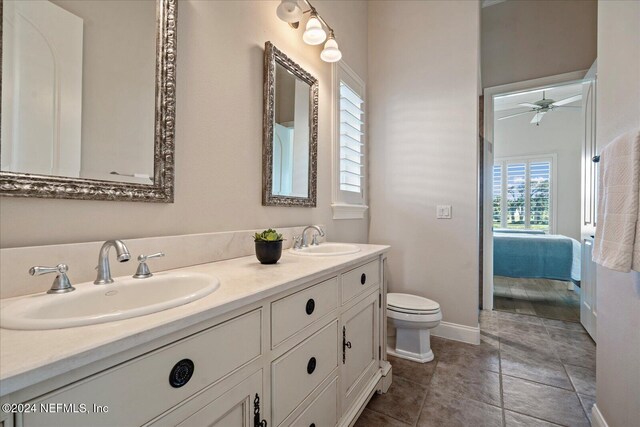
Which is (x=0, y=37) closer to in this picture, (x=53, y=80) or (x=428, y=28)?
(x=53, y=80)

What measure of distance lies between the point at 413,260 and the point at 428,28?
2.01 meters

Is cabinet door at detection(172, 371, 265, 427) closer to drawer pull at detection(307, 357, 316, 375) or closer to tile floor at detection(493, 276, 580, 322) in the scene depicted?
drawer pull at detection(307, 357, 316, 375)

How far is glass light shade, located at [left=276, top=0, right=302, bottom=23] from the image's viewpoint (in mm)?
1472

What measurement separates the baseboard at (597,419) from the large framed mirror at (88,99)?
6.82 ft

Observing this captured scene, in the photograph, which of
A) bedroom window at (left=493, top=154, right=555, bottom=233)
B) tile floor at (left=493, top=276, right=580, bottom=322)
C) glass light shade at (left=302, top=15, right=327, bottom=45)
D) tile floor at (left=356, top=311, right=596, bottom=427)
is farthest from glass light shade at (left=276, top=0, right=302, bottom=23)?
bedroom window at (left=493, top=154, right=555, bottom=233)

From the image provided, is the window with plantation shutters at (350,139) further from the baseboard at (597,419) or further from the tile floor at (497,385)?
the baseboard at (597,419)

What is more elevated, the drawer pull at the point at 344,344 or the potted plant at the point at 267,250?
the potted plant at the point at 267,250

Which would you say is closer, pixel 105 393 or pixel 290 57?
pixel 105 393

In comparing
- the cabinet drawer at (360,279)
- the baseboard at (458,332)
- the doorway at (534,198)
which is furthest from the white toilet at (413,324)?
the doorway at (534,198)

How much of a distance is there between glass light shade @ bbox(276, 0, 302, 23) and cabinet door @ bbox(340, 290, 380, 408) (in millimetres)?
1518

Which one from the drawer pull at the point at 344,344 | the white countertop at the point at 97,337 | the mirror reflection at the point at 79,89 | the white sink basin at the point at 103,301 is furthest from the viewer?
the drawer pull at the point at 344,344

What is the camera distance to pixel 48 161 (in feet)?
2.61

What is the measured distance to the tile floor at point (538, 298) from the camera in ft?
9.78

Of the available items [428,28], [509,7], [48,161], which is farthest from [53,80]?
[509,7]
